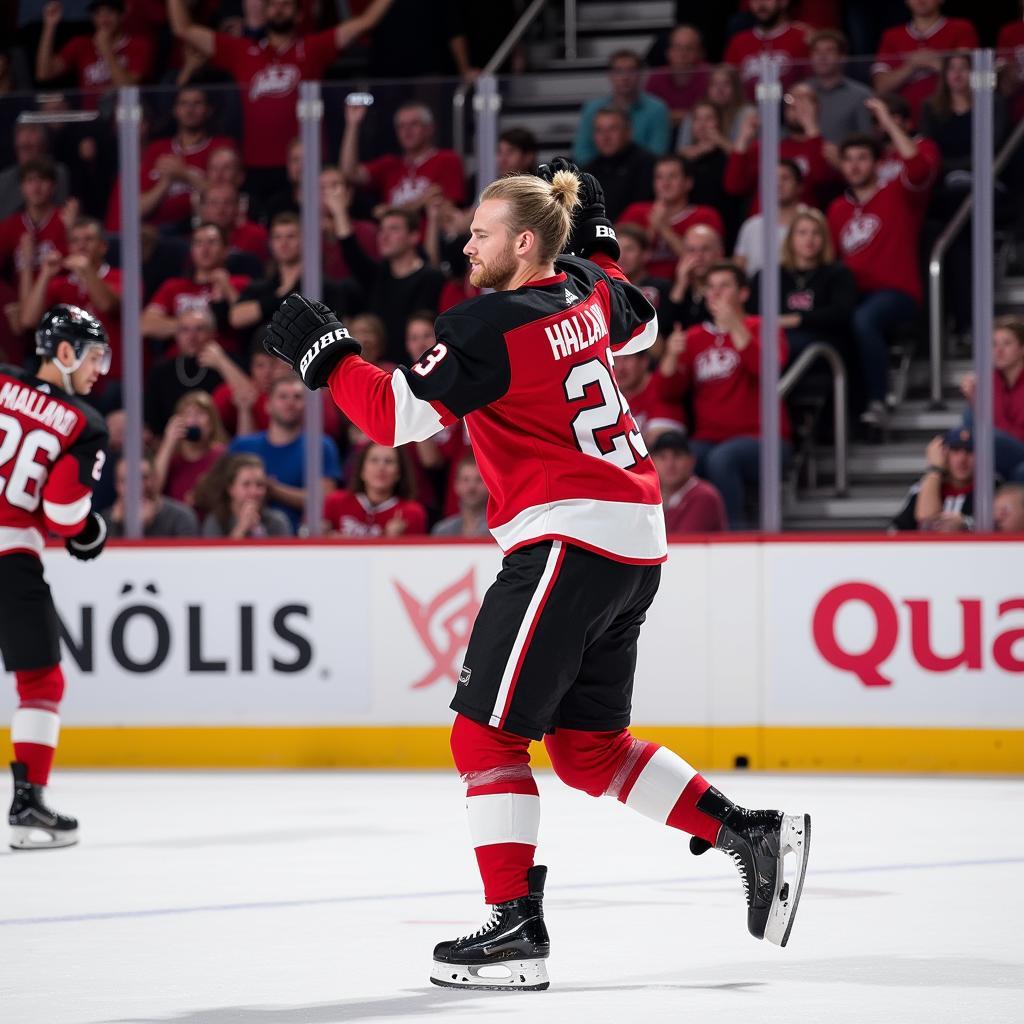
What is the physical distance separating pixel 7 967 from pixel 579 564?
4.43 feet

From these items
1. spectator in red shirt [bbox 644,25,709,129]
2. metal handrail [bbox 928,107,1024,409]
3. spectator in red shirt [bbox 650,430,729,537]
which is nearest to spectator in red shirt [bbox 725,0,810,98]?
spectator in red shirt [bbox 644,25,709,129]

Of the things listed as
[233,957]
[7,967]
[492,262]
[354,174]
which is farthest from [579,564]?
[354,174]

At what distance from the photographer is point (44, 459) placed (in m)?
6.08

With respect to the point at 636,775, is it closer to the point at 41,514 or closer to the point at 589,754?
the point at 589,754

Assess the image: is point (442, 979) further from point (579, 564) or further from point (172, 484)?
point (172, 484)

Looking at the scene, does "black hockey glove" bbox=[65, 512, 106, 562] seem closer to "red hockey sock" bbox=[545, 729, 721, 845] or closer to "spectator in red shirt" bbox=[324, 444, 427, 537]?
"spectator in red shirt" bbox=[324, 444, 427, 537]

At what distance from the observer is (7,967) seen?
3939mm

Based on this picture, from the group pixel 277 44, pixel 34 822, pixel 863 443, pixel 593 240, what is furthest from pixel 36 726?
pixel 277 44

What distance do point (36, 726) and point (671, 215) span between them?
3477 millimetres

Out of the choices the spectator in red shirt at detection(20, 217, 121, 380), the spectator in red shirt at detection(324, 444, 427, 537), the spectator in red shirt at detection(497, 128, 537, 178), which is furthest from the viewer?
the spectator in red shirt at detection(20, 217, 121, 380)

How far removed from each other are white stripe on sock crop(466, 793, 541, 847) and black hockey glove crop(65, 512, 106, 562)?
8.87 ft

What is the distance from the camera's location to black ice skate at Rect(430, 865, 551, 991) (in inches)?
147

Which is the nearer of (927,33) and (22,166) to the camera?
(22,166)

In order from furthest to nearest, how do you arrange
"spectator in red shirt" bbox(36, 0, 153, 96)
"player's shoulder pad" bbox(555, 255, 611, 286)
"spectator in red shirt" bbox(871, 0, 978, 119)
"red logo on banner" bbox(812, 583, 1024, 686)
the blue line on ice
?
"spectator in red shirt" bbox(36, 0, 153, 96) → "spectator in red shirt" bbox(871, 0, 978, 119) → "red logo on banner" bbox(812, 583, 1024, 686) → the blue line on ice → "player's shoulder pad" bbox(555, 255, 611, 286)
